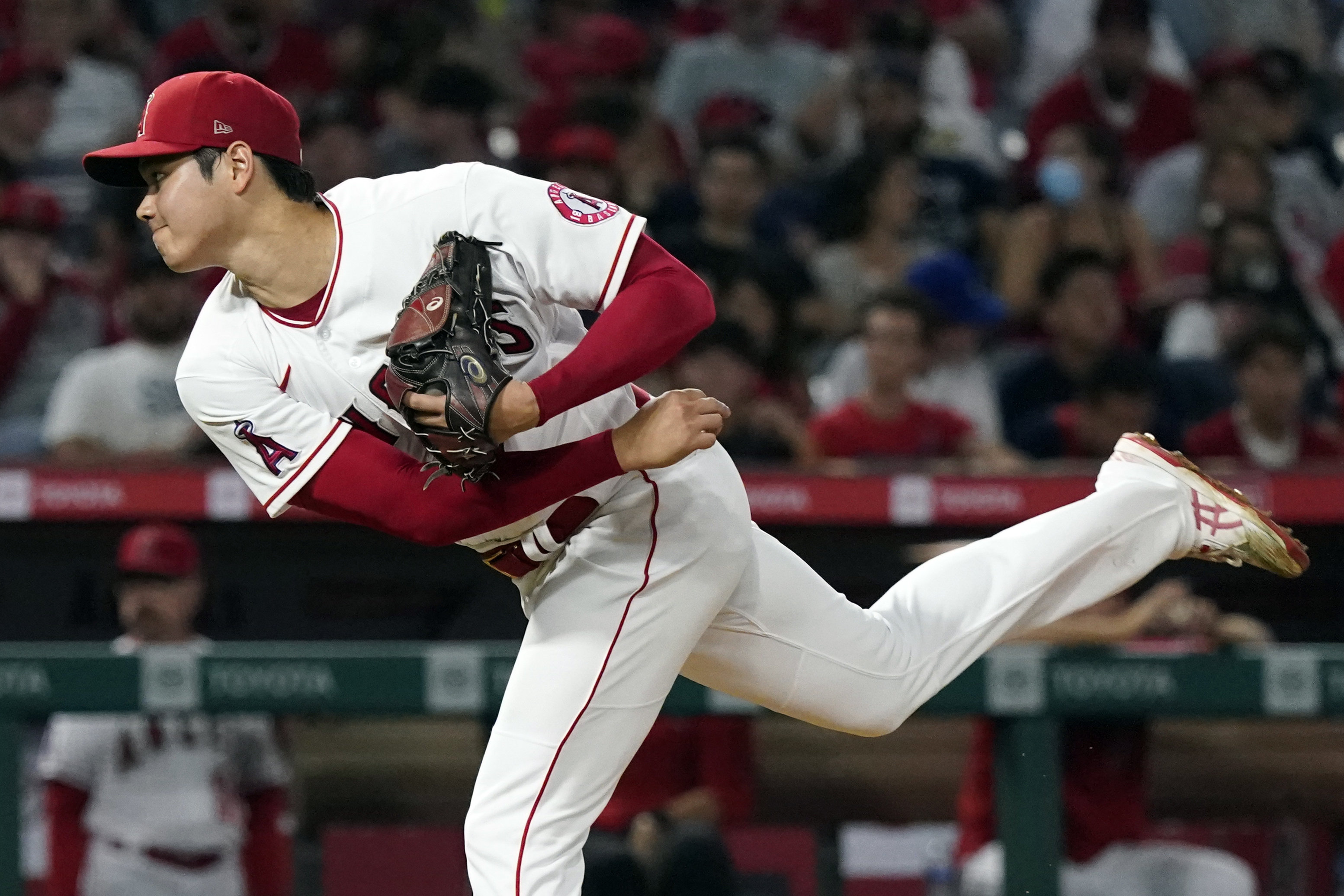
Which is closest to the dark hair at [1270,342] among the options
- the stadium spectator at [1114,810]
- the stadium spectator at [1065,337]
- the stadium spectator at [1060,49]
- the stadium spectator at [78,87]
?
the stadium spectator at [1065,337]

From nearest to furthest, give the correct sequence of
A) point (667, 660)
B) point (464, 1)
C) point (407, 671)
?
point (667, 660), point (407, 671), point (464, 1)

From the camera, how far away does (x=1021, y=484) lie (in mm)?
4309

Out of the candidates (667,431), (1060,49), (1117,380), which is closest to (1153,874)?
(1117,380)

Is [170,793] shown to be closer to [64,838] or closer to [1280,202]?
[64,838]

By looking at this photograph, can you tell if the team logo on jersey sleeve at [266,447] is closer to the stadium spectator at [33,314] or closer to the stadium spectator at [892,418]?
the stadium spectator at [892,418]

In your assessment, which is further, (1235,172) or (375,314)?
(1235,172)

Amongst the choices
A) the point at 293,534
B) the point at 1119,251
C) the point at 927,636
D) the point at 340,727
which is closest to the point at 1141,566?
the point at 927,636

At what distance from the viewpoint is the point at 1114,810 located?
3.73 meters

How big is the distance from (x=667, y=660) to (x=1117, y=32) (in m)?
4.88

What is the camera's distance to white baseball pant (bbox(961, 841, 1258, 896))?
12.1 ft

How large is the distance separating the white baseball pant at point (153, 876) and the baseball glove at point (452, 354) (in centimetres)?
185

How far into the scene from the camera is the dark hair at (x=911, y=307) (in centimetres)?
506

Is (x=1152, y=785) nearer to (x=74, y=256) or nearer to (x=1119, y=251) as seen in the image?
(x=1119, y=251)

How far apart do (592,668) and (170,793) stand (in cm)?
172
